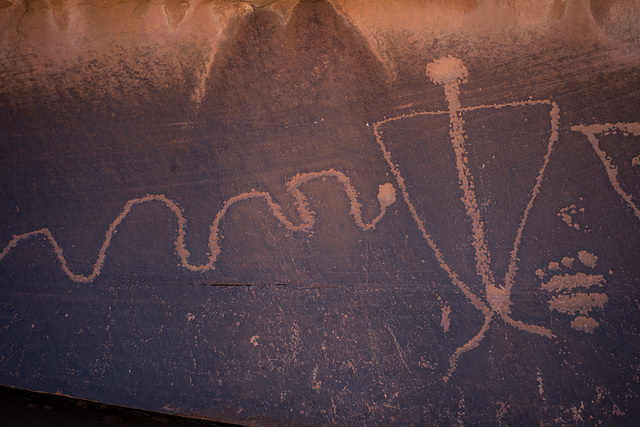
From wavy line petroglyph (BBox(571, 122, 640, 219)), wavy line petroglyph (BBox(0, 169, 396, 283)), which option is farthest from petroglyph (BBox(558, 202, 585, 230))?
wavy line petroglyph (BBox(0, 169, 396, 283))

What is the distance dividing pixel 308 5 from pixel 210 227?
72cm

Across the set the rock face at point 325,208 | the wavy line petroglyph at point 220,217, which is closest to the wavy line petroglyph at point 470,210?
the rock face at point 325,208

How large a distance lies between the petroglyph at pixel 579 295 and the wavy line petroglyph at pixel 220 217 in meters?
0.51

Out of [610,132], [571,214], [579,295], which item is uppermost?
[610,132]

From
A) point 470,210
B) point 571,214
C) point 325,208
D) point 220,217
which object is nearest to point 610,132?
point 571,214

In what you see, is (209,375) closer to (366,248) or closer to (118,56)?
(366,248)

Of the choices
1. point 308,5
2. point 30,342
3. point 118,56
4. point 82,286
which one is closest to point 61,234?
point 82,286

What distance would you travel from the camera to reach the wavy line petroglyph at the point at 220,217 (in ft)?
3.78

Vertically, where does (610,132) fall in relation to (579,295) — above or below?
above

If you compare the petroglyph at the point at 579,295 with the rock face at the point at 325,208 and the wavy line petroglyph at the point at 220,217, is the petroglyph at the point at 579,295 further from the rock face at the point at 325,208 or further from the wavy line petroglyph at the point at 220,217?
the wavy line petroglyph at the point at 220,217

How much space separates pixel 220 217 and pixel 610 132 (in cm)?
114

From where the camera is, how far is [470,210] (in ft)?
3.69

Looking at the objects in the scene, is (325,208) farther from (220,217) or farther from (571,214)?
(571,214)

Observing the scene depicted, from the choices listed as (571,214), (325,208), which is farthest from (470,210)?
(325,208)
